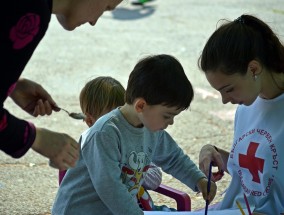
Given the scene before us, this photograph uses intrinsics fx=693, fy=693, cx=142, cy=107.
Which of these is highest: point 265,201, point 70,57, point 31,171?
point 265,201

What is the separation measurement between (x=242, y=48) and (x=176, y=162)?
567 mm

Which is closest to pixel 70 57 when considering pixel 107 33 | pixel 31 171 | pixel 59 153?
pixel 107 33

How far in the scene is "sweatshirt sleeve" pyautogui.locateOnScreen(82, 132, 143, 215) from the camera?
94.3 inches

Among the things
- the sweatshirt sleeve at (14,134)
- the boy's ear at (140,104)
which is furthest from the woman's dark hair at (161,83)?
the sweatshirt sleeve at (14,134)

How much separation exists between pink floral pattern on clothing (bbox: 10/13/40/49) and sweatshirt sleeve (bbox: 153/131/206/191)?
107 cm

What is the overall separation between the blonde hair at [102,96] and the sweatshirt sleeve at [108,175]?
1.68 ft

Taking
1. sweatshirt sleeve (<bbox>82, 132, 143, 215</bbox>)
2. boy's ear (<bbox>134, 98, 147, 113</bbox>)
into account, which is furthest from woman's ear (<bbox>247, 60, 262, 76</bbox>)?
sweatshirt sleeve (<bbox>82, 132, 143, 215</bbox>)

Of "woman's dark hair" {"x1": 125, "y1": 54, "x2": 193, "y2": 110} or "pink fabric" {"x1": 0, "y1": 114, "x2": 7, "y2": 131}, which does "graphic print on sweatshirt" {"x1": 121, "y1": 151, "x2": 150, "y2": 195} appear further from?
"pink fabric" {"x1": 0, "y1": 114, "x2": 7, "y2": 131}

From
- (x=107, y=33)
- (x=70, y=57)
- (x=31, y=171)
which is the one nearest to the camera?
(x=31, y=171)

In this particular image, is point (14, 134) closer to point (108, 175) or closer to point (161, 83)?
point (108, 175)

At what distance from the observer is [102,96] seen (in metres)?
2.93

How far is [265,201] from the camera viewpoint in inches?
105

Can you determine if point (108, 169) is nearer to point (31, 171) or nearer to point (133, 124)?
point (133, 124)

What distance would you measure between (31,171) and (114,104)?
1257mm
